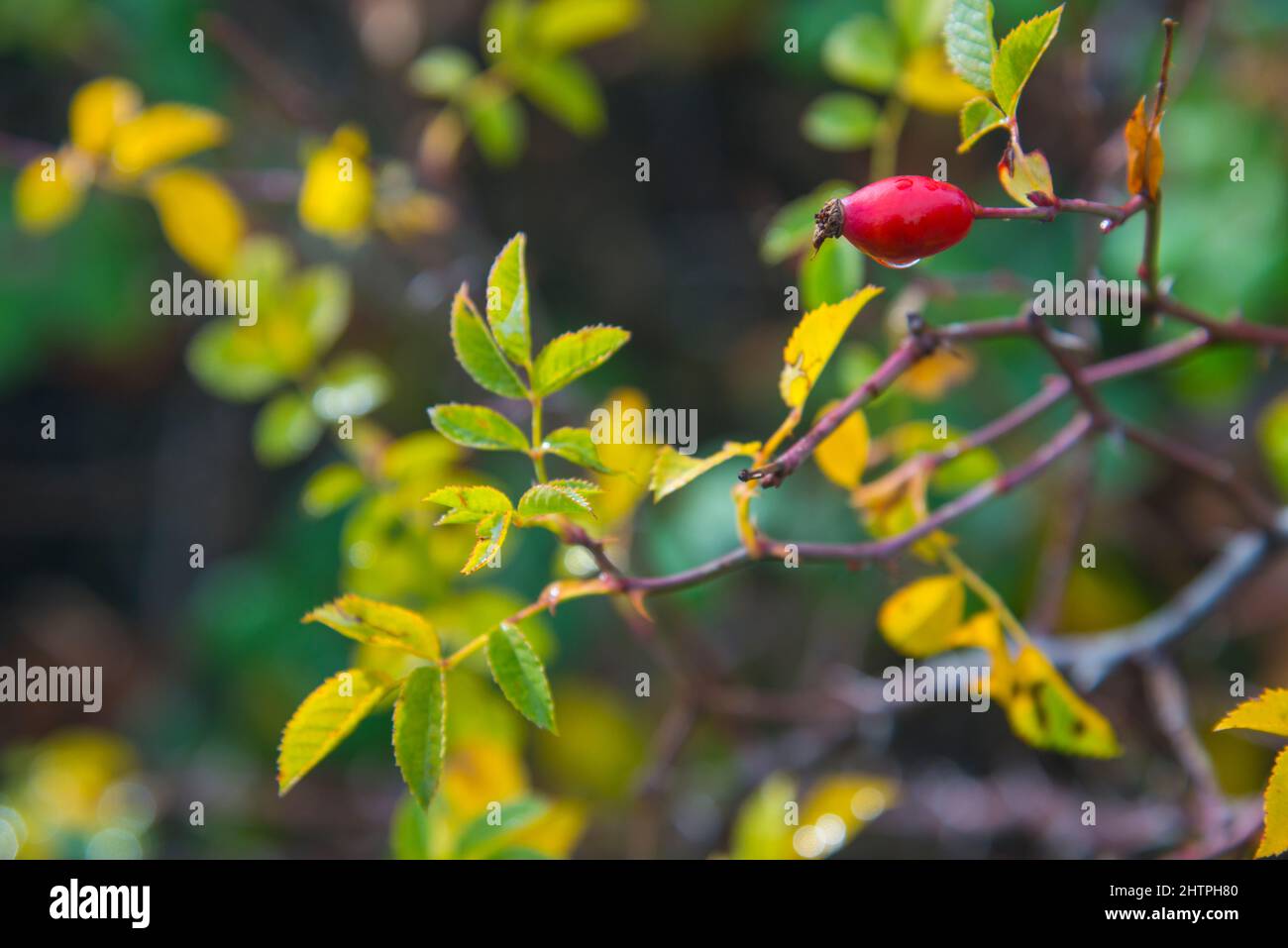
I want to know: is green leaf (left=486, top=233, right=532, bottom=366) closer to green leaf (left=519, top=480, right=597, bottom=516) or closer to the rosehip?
green leaf (left=519, top=480, right=597, bottom=516)

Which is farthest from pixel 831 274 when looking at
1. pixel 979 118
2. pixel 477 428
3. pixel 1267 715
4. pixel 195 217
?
pixel 195 217

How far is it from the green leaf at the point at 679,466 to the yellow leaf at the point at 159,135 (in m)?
0.85

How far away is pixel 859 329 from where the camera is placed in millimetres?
1889

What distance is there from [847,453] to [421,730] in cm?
45

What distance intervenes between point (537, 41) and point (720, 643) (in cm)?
122

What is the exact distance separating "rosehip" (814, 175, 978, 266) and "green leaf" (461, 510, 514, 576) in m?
0.30

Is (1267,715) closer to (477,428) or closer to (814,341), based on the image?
(814,341)

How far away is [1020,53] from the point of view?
0.66 m

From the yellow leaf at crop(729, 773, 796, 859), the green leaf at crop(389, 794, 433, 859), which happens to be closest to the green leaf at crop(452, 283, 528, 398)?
the green leaf at crop(389, 794, 433, 859)

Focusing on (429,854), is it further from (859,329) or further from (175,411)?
(175,411)

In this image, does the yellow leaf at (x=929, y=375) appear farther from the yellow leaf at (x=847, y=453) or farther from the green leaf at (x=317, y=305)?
the green leaf at (x=317, y=305)

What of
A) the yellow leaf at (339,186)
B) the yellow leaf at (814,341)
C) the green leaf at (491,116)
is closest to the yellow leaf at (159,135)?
the yellow leaf at (339,186)

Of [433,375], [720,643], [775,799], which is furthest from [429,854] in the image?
[433,375]

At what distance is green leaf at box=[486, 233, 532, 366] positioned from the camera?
77 centimetres
